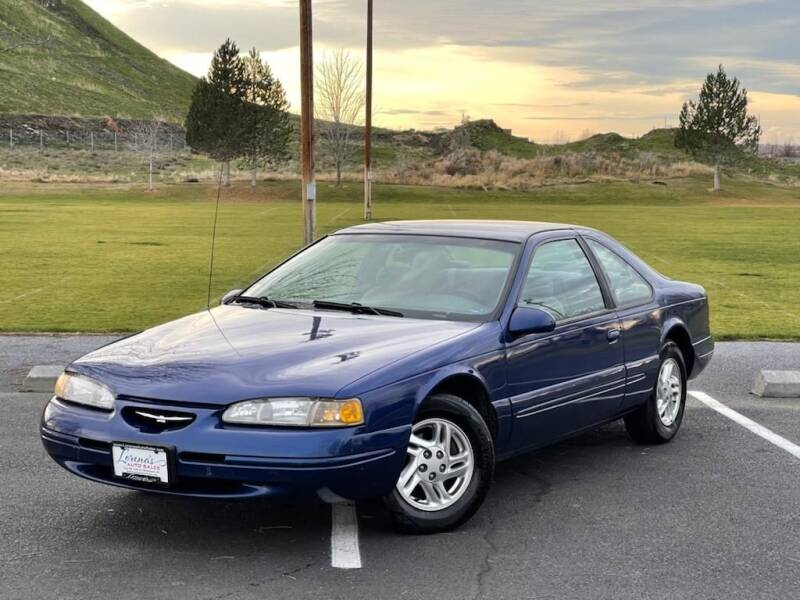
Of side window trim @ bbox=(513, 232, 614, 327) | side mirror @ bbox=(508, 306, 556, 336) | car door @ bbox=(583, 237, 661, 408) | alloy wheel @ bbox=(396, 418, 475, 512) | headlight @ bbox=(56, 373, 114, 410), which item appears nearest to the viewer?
headlight @ bbox=(56, 373, 114, 410)

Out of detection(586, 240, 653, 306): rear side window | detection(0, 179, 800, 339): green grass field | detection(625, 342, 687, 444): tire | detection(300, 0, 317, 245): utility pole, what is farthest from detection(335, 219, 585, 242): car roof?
detection(300, 0, 317, 245): utility pole

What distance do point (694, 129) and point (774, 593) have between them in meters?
72.1

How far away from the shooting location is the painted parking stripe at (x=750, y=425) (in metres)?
6.58

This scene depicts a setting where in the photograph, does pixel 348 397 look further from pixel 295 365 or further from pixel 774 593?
pixel 774 593

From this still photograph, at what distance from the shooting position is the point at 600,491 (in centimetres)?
556

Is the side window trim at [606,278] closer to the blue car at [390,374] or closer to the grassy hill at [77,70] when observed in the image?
the blue car at [390,374]

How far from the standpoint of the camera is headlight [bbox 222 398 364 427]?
424 centimetres

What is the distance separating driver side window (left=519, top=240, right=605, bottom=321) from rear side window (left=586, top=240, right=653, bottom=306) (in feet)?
0.57

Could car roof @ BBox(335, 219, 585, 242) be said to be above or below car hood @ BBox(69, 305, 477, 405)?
above

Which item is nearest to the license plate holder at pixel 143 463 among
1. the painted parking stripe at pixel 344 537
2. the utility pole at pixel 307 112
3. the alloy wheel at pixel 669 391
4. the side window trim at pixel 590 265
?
the painted parking stripe at pixel 344 537

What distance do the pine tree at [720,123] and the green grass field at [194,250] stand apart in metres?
19.2

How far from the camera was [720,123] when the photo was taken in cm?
7200

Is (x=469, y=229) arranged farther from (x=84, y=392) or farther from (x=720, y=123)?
(x=720, y=123)

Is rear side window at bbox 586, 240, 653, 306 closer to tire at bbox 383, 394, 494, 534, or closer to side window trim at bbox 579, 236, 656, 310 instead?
side window trim at bbox 579, 236, 656, 310
